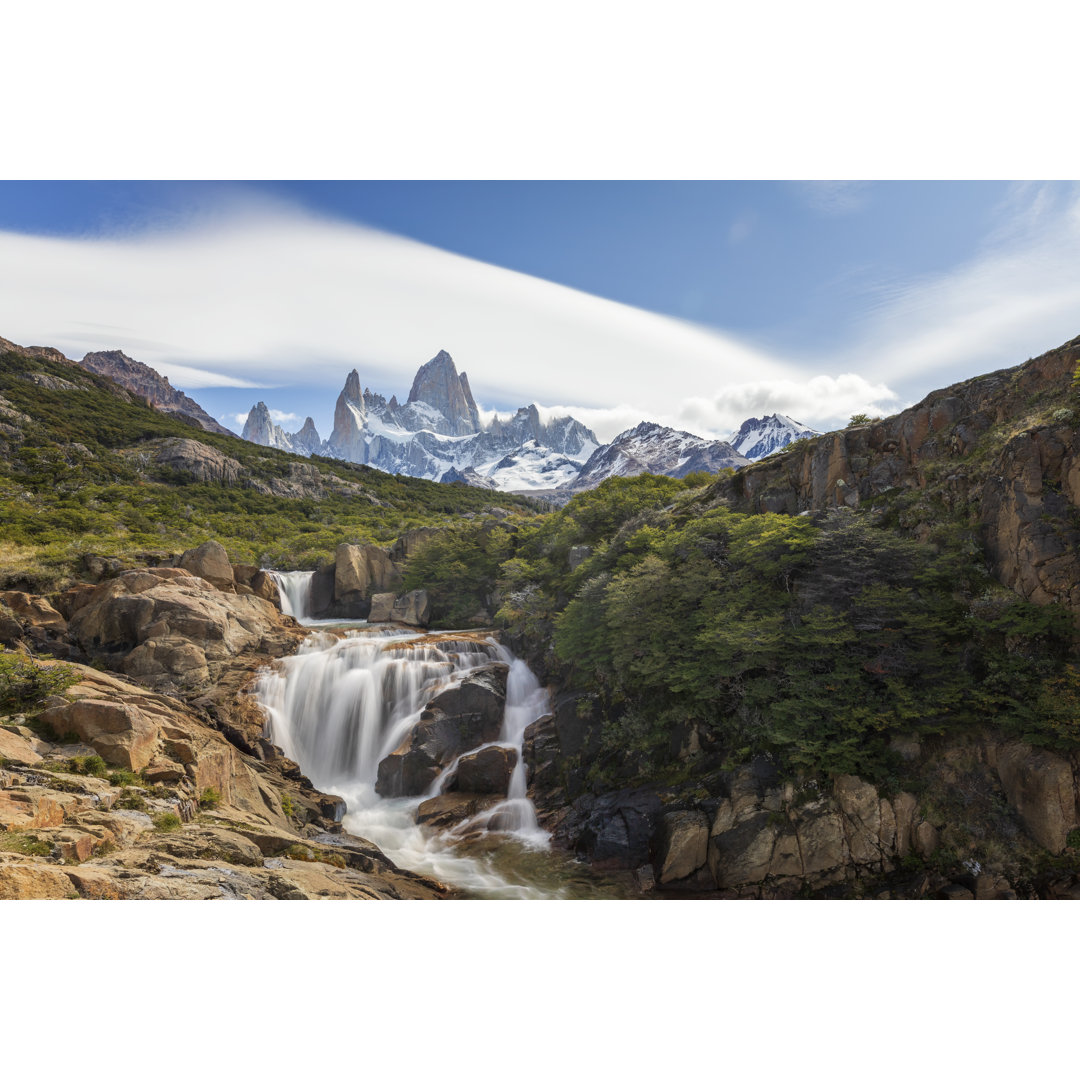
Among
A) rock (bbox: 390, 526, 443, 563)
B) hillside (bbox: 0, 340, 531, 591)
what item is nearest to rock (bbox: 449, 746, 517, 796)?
rock (bbox: 390, 526, 443, 563)

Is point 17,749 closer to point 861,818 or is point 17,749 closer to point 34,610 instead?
point 34,610

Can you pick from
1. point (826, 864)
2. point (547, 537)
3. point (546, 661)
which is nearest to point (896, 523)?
point (826, 864)

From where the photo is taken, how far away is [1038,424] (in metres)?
15.6

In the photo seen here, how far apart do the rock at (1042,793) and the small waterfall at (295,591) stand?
122 feet

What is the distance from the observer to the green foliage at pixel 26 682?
12.4 m

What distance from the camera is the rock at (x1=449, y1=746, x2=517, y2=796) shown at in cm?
2120

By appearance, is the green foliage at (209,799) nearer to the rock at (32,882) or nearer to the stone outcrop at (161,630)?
the rock at (32,882)

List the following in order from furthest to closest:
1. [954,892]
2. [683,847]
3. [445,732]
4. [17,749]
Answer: [445,732]
[683,847]
[954,892]
[17,749]

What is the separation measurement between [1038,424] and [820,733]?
1067 centimetres

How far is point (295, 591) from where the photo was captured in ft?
130

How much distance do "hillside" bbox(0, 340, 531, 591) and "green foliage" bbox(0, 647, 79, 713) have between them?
18723 mm

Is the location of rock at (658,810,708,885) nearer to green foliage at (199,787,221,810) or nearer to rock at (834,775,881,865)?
rock at (834,775,881,865)

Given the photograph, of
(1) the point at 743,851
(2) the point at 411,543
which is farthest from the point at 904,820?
(2) the point at 411,543

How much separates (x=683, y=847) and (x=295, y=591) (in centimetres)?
3278
